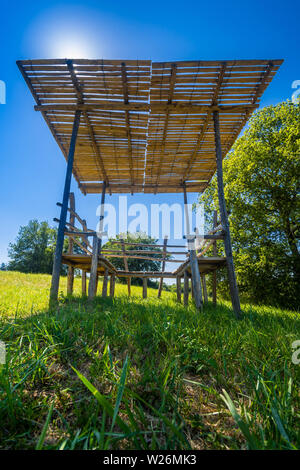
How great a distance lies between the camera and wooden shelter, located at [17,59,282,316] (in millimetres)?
4309

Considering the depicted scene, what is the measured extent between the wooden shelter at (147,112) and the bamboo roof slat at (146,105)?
21 mm

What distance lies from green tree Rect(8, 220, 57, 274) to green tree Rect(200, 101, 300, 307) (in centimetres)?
3566

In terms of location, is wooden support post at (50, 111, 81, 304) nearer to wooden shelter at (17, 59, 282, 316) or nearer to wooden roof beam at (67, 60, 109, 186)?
wooden shelter at (17, 59, 282, 316)

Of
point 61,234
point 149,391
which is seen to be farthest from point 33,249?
point 149,391

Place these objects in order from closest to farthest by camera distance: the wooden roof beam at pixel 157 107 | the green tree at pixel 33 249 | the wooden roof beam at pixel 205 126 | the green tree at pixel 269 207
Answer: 1. the wooden roof beam at pixel 205 126
2. the wooden roof beam at pixel 157 107
3. the green tree at pixel 269 207
4. the green tree at pixel 33 249

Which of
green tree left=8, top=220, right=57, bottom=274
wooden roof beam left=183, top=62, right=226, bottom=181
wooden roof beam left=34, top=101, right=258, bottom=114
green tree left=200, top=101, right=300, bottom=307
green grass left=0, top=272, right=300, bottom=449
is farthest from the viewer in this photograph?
green tree left=8, top=220, right=57, bottom=274

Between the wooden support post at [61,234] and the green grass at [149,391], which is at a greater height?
the wooden support post at [61,234]

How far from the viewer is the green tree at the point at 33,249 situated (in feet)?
131

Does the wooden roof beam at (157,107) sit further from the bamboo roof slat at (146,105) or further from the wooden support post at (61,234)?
the wooden support post at (61,234)

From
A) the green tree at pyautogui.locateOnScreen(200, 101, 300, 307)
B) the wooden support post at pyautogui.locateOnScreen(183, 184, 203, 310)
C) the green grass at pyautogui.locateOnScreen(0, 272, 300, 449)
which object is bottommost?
the green grass at pyautogui.locateOnScreen(0, 272, 300, 449)

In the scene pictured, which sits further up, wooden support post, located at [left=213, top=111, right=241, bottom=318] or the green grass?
wooden support post, located at [left=213, top=111, right=241, bottom=318]

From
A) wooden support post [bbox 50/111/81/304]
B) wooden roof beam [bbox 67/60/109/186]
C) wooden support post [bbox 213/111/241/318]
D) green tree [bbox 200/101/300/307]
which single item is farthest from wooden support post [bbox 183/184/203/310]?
green tree [bbox 200/101/300/307]

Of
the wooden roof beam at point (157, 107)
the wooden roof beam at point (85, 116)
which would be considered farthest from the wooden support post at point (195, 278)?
the wooden roof beam at point (85, 116)

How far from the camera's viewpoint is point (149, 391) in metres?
1.41
